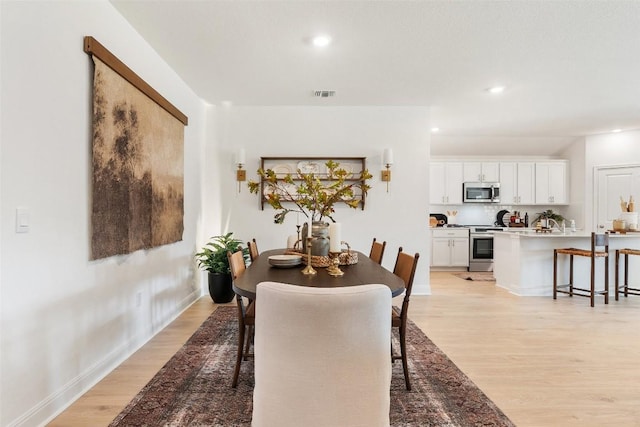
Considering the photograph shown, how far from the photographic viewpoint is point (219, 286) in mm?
4164

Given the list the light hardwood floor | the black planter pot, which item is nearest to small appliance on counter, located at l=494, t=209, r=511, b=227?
the light hardwood floor

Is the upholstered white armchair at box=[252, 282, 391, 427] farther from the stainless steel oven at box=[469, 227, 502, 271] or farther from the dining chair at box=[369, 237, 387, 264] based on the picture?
the stainless steel oven at box=[469, 227, 502, 271]

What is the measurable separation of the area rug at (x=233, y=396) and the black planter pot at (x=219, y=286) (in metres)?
1.35

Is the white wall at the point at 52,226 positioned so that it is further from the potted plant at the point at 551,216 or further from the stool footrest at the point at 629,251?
the potted plant at the point at 551,216

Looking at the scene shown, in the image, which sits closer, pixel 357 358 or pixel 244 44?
pixel 357 358

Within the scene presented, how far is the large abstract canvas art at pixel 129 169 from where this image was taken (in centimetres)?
225

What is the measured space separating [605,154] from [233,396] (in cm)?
718

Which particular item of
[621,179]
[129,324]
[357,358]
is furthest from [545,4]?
[621,179]

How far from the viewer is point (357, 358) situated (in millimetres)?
1270

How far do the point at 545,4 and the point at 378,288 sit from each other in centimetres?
241

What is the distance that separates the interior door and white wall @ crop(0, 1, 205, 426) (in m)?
7.31

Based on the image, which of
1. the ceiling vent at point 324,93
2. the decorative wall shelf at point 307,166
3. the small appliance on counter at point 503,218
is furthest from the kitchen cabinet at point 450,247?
the ceiling vent at point 324,93

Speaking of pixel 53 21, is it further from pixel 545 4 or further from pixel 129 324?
pixel 545 4

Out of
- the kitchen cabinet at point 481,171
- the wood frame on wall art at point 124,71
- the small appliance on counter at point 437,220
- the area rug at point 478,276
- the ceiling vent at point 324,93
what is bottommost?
the area rug at point 478,276
